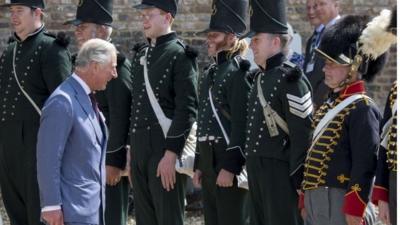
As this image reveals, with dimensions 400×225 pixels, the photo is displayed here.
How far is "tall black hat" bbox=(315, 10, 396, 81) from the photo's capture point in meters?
6.75

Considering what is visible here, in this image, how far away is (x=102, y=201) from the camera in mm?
6719

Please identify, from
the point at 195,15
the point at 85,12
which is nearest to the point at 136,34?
the point at 195,15

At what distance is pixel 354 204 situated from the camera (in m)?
6.60

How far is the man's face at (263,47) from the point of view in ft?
25.3

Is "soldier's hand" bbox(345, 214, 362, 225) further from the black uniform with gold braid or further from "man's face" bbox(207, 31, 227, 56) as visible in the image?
"man's face" bbox(207, 31, 227, 56)

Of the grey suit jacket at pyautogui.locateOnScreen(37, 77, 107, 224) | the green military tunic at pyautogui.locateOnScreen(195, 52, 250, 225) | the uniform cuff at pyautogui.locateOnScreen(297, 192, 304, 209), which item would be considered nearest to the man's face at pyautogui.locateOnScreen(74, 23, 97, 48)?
the green military tunic at pyautogui.locateOnScreen(195, 52, 250, 225)

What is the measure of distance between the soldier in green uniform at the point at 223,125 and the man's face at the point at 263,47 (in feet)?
1.01

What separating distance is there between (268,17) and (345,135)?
139cm

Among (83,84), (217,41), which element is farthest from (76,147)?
(217,41)

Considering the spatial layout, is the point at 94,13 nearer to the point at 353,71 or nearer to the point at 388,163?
the point at 353,71

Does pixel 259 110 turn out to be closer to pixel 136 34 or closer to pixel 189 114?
pixel 189 114

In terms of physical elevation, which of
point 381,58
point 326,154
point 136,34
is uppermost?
point 381,58

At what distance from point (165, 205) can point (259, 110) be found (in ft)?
3.66

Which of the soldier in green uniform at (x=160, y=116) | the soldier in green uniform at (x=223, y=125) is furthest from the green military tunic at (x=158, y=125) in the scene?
the soldier in green uniform at (x=223, y=125)
